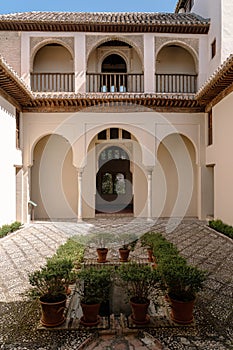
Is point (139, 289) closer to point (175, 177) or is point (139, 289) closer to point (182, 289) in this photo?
point (182, 289)

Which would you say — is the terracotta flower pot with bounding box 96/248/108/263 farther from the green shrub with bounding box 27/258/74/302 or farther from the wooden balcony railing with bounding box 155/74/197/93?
the wooden balcony railing with bounding box 155/74/197/93

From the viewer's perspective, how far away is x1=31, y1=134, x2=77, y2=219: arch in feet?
42.7

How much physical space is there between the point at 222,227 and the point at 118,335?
665 cm

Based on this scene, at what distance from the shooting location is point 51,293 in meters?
3.88

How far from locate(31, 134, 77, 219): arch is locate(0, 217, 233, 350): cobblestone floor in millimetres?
3207

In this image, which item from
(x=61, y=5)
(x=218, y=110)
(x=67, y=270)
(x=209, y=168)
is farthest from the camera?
(x=61, y=5)

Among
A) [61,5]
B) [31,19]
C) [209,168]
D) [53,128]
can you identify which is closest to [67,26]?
[31,19]

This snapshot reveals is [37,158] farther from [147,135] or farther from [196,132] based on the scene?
[196,132]

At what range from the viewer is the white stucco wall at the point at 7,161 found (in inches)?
375

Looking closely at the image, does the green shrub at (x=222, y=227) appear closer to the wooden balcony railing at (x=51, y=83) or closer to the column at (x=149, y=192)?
the column at (x=149, y=192)

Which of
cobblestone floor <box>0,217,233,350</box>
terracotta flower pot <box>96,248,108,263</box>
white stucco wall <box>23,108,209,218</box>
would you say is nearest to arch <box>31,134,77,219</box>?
white stucco wall <box>23,108,209,218</box>

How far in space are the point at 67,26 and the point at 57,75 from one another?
181 cm

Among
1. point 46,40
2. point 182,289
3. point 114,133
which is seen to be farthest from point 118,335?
point 46,40

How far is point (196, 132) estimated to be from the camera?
39.8ft
